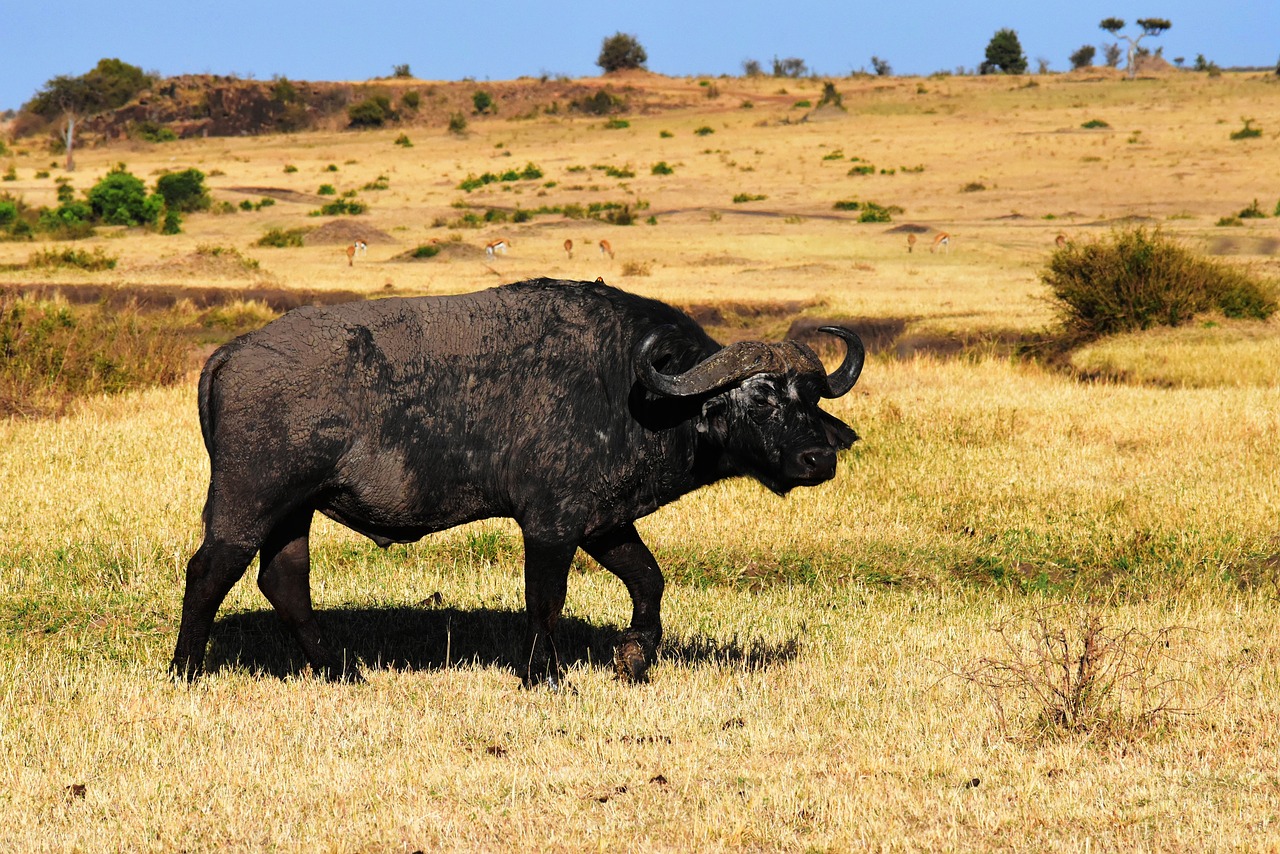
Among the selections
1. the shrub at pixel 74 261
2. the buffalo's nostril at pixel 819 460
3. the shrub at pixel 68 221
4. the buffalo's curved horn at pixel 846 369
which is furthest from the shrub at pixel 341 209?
the buffalo's nostril at pixel 819 460

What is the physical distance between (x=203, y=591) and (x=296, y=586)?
22.6 inches

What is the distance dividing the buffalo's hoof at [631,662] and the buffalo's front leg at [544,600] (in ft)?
1.23

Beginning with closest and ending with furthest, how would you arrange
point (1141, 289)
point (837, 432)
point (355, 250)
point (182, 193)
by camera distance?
point (837, 432), point (1141, 289), point (355, 250), point (182, 193)

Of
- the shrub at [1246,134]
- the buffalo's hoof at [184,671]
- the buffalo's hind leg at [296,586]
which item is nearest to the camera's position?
the buffalo's hoof at [184,671]

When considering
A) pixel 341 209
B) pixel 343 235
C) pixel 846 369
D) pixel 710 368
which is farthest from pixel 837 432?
pixel 341 209

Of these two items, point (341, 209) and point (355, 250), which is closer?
point (355, 250)

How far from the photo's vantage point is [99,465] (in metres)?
13.5

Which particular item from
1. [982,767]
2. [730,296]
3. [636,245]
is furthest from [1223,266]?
[636,245]

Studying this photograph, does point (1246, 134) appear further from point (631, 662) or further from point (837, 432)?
point (631, 662)

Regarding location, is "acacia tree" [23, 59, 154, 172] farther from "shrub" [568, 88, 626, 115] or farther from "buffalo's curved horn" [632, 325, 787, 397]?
"buffalo's curved horn" [632, 325, 787, 397]

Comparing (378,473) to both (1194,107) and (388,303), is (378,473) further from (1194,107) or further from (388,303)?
(1194,107)

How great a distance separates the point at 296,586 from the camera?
7.64 metres

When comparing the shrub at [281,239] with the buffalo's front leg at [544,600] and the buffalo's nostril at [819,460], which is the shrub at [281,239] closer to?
the buffalo's front leg at [544,600]

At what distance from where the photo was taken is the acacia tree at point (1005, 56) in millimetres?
136875
